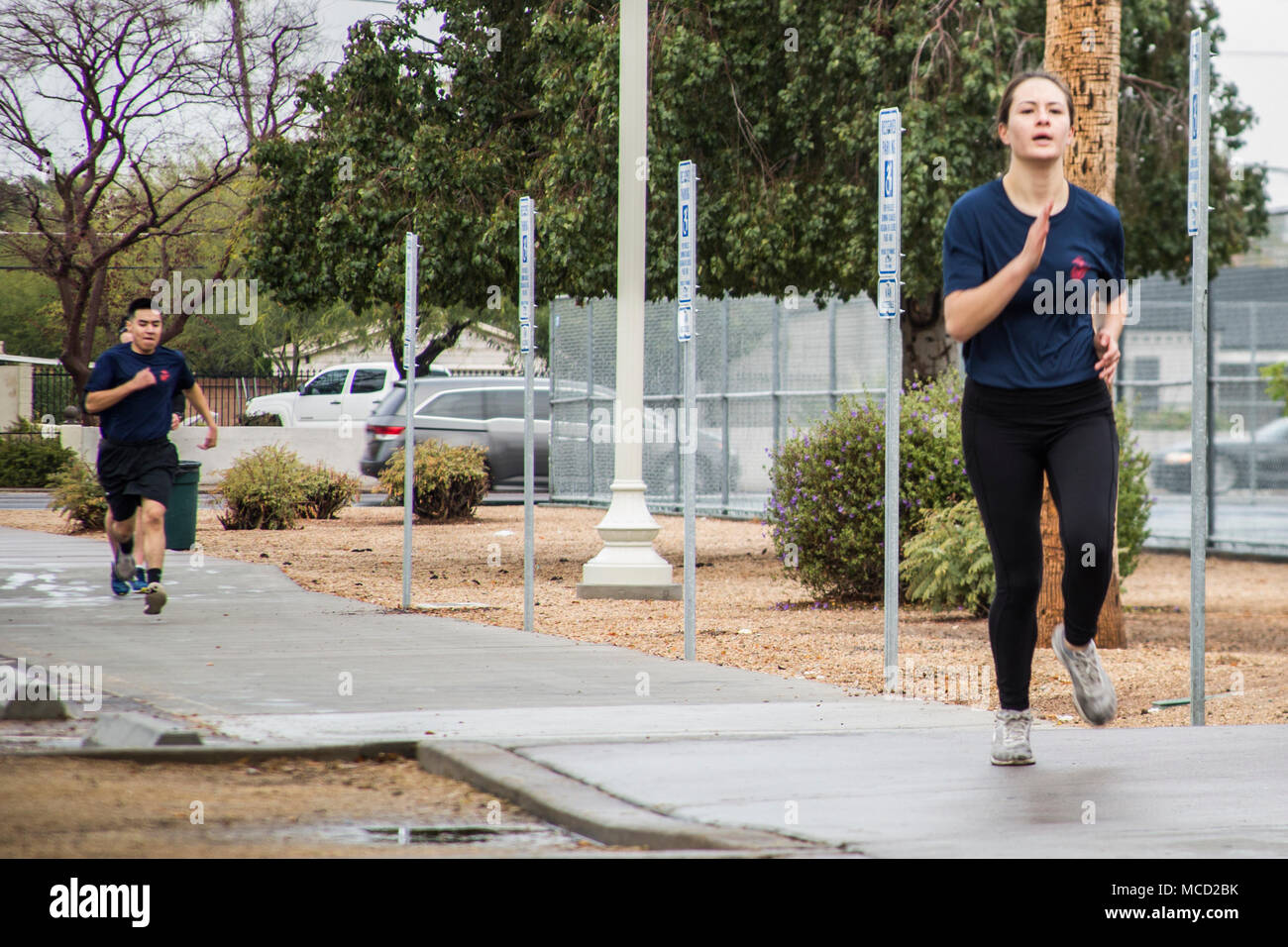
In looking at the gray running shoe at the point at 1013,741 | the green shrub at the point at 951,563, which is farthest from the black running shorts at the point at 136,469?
the gray running shoe at the point at 1013,741

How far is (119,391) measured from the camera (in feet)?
37.8

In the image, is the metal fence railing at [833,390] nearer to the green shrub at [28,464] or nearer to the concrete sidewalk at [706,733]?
the concrete sidewalk at [706,733]

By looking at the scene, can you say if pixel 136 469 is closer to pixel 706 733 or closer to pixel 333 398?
pixel 706 733

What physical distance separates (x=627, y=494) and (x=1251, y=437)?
9732 millimetres

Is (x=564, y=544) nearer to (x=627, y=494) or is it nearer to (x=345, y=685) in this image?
(x=627, y=494)

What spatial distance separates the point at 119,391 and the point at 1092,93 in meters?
6.43

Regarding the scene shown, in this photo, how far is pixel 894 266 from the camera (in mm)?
8117

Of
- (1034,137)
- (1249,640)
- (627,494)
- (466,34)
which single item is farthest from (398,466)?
(1034,137)

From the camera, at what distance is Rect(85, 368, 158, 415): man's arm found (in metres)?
11.5

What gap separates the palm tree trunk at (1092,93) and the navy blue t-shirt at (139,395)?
5.69 metres

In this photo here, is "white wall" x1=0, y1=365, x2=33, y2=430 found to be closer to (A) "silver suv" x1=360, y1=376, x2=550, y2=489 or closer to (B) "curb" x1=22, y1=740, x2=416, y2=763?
(A) "silver suv" x1=360, y1=376, x2=550, y2=489

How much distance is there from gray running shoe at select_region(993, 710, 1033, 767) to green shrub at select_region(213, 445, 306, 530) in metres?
16.9

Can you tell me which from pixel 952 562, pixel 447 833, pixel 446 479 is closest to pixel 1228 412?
pixel 446 479

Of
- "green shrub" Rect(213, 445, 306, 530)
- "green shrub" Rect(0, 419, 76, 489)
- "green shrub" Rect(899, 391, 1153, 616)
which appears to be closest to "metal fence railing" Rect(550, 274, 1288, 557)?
"green shrub" Rect(899, 391, 1153, 616)
